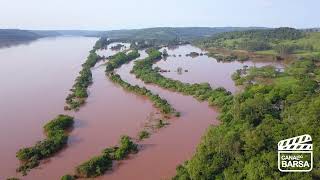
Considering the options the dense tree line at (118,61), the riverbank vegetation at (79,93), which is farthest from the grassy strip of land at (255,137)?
the dense tree line at (118,61)

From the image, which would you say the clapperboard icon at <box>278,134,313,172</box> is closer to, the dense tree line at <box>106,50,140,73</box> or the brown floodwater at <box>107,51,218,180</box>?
the brown floodwater at <box>107,51,218,180</box>

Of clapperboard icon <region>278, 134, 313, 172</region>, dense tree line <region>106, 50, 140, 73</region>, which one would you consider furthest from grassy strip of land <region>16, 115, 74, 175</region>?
dense tree line <region>106, 50, 140, 73</region>

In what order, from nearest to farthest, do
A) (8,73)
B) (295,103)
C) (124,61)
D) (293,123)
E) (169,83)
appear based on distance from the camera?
(293,123) → (295,103) → (169,83) → (8,73) → (124,61)

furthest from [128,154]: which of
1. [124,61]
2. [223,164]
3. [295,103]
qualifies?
[124,61]

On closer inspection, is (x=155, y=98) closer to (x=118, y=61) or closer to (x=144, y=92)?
(x=144, y=92)

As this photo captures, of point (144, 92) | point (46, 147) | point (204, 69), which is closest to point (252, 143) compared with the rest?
point (46, 147)

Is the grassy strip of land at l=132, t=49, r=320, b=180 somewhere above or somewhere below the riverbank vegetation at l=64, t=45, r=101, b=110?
above

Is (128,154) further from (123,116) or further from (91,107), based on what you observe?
(91,107)
